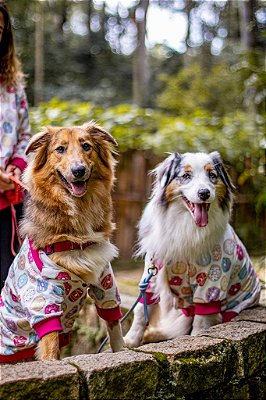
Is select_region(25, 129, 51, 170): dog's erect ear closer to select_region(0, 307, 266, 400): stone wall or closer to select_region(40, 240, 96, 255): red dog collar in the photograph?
select_region(40, 240, 96, 255): red dog collar

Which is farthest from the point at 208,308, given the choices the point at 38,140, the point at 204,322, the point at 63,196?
the point at 38,140

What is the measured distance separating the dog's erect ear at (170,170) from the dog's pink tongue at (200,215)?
247mm

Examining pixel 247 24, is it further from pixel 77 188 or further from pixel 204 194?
pixel 77 188

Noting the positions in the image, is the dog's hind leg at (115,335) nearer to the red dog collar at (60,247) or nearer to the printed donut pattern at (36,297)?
the printed donut pattern at (36,297)

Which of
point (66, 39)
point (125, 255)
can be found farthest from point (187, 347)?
point (66, 39)

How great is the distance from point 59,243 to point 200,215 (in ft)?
3.15

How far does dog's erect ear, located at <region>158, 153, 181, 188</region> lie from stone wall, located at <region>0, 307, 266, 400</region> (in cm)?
95

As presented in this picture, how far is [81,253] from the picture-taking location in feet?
9.45

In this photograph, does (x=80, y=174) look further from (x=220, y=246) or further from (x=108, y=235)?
(x=220, y=246)

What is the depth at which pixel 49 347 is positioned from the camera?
2.71m

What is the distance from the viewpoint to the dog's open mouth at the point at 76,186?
2.83 meters

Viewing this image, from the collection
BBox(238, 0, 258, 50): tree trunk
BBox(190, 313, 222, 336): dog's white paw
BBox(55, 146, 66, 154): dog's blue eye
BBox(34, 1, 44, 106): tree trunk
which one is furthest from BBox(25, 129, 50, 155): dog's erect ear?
BBox(34, 1, 44, 106): tree trunk

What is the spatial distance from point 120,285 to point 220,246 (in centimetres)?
245

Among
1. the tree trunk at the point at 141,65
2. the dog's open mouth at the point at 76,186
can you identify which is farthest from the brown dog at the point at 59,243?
the tree trunk at the point at 141,65
